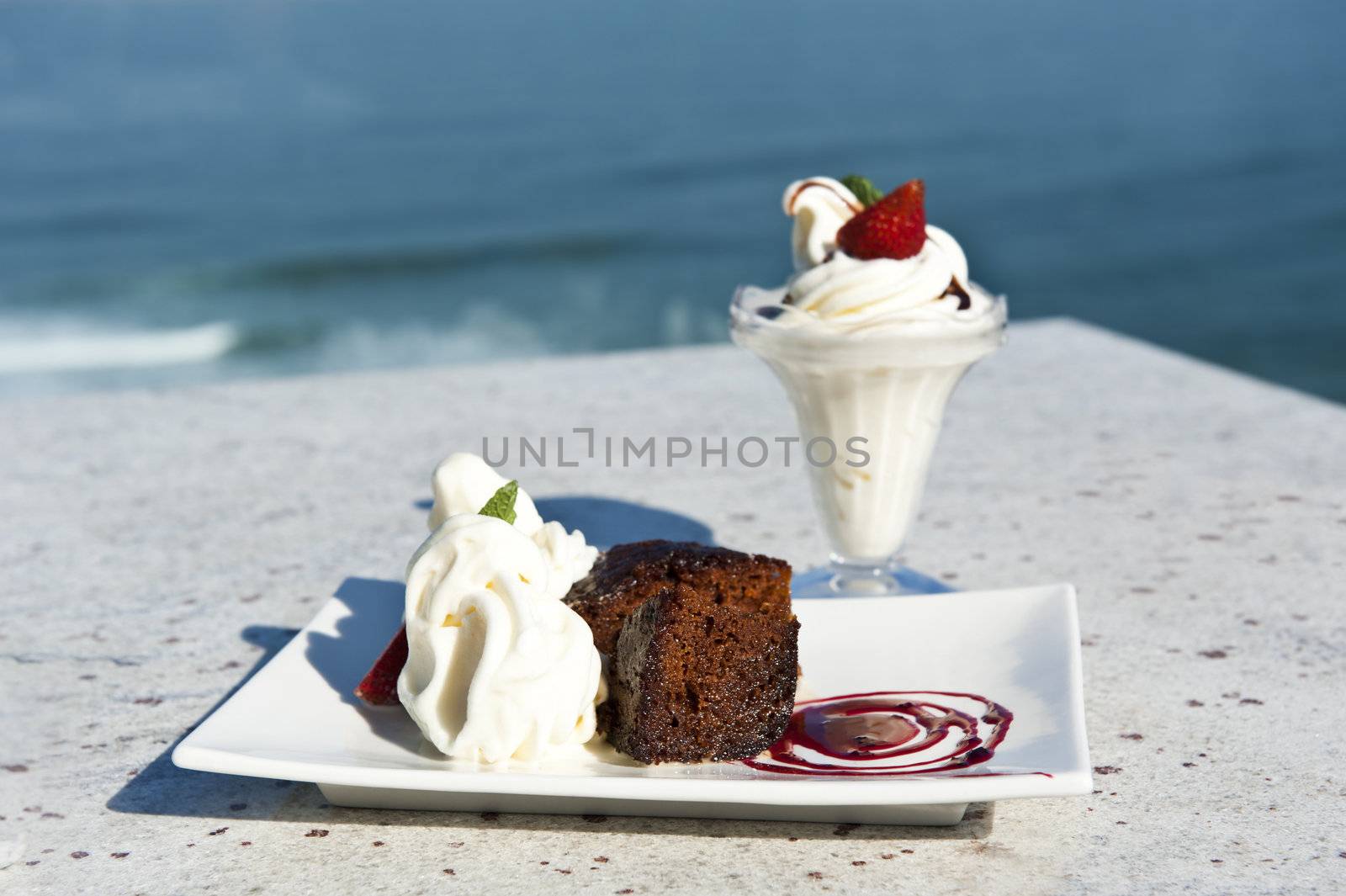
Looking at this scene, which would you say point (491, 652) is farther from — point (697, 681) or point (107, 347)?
point (107, 347)

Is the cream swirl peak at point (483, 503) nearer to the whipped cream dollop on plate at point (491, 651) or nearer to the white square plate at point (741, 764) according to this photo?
the whipped cream dollop on plate at point (491, 651)

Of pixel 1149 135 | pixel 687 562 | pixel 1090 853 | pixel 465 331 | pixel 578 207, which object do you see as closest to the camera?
pixel 1090 853

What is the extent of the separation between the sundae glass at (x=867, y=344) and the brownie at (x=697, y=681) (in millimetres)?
431

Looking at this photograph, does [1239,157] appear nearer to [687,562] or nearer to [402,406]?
[402,406]

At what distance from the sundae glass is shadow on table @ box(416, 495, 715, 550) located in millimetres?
319

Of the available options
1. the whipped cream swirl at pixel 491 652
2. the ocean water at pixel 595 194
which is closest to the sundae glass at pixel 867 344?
the whipped cream swirl at pixel 491 652

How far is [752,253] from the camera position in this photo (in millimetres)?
13102

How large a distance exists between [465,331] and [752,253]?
2923 millimetres

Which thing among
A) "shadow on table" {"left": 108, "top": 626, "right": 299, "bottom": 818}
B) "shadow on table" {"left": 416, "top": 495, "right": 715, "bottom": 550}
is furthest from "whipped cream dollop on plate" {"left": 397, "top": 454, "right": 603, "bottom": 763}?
"shadow on table" {"left": 416, "top": 495, "right": 715, "bottom": 550}

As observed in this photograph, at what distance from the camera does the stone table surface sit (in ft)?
3.60

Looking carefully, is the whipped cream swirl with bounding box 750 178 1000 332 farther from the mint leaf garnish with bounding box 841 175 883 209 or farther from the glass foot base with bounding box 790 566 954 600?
the glass foot base with bounding box 790 566 954 600

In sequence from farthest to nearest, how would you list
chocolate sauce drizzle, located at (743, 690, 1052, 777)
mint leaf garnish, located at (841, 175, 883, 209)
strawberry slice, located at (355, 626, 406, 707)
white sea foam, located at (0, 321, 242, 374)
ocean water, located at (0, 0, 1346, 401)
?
1. ocean water, located at (0, 0, 1346, 401)
2. white sea foam, located at (0, 321, 242, 374)
3. mint leaf garnish, located at (841, 175, 883, 209)
4. strawberry slice, located at (355, 626, 406, 707)
5. chocolate sauce drizzle, located at (743, 690, 1052, 777)

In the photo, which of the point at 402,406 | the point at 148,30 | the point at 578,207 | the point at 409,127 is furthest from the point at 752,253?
the point at 148,30

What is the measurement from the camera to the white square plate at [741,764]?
1.07 meters
